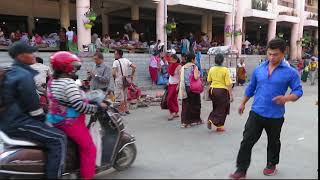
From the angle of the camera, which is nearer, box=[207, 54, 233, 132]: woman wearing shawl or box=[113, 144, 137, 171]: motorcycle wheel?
box=[113, 144, 137, 171]: motorcycle wheel

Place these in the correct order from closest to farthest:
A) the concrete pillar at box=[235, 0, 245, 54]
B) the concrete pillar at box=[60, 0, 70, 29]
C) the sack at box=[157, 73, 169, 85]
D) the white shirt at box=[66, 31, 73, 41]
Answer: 1. the sack at box=[157, 73, 169, 85]
2. the white shirt at box=[66, 31, 73, 41]
3. the concrete pillar at box=[60, 0, 70, 29]
4. the concrete pillar at box=[235, 0, 245, 54]

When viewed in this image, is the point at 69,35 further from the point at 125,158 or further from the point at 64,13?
the point at 125,158

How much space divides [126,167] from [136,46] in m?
14.7

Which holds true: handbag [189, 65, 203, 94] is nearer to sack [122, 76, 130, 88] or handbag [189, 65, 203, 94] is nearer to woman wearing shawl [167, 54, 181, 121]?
woman wearing shawl [167, 54, 181, 121]

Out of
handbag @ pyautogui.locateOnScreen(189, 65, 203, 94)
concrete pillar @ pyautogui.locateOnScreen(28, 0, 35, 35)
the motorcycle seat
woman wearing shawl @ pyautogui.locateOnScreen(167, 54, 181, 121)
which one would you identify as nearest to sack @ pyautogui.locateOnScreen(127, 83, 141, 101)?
woman wearing shawl @ pyautogui.locateOnScreen(167, 54, 181, 121)

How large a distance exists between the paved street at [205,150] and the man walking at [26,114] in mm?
998

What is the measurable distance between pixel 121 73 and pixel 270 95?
4996 mm

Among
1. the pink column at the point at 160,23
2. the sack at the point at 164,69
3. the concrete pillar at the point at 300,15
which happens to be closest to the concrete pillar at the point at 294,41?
the concrete pillar at the point at 300,15

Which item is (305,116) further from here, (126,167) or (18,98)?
(18,98)

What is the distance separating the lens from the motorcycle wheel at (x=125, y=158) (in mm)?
4844

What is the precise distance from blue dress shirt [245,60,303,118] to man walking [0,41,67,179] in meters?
2.15

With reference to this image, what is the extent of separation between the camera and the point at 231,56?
1909cm

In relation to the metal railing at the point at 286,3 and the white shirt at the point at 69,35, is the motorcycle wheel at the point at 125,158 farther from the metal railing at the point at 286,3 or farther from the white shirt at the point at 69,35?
the metal railing at the point at 286,3

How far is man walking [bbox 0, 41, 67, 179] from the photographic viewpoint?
3744 millimetres
